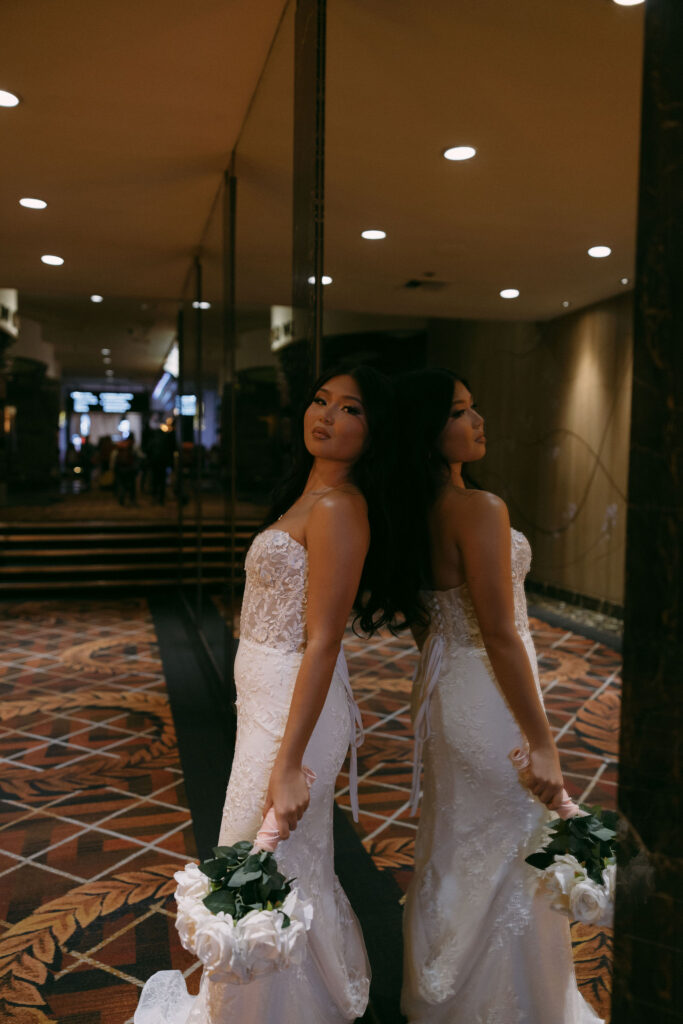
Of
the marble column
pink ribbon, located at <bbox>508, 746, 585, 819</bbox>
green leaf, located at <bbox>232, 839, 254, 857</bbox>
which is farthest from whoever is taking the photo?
pink ribbon, located at <bbox>508, 746, 585, 819</bbox>

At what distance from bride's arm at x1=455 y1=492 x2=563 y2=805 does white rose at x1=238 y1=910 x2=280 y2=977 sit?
62 centimetres

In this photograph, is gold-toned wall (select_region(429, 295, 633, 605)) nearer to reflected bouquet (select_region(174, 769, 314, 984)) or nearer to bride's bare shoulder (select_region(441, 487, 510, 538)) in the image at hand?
bride's bare shoulder (select_region(441, 487, 510, 538))

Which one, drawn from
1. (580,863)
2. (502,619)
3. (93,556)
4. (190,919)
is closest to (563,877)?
(580,863)

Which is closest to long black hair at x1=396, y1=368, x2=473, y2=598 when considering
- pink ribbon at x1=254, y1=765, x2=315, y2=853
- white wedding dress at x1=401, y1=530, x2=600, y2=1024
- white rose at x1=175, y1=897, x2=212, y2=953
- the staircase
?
white wedding dress at x1=401, y1=530, x2=600, y2=1024

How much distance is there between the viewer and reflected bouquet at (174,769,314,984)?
1.42m

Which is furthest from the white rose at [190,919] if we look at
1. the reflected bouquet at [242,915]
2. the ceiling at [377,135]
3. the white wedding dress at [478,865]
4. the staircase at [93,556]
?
the staircase at [93,556]

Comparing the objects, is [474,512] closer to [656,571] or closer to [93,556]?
[656,571]

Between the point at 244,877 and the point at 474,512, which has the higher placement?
the point at 474,512

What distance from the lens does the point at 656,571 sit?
3.01 ft

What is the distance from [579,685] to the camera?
172 cm

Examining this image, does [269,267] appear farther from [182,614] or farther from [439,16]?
[182,614]

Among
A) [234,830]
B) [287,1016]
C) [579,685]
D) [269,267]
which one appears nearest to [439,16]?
[269,267]

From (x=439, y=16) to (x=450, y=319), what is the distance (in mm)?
1008

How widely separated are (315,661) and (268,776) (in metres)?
0.32
